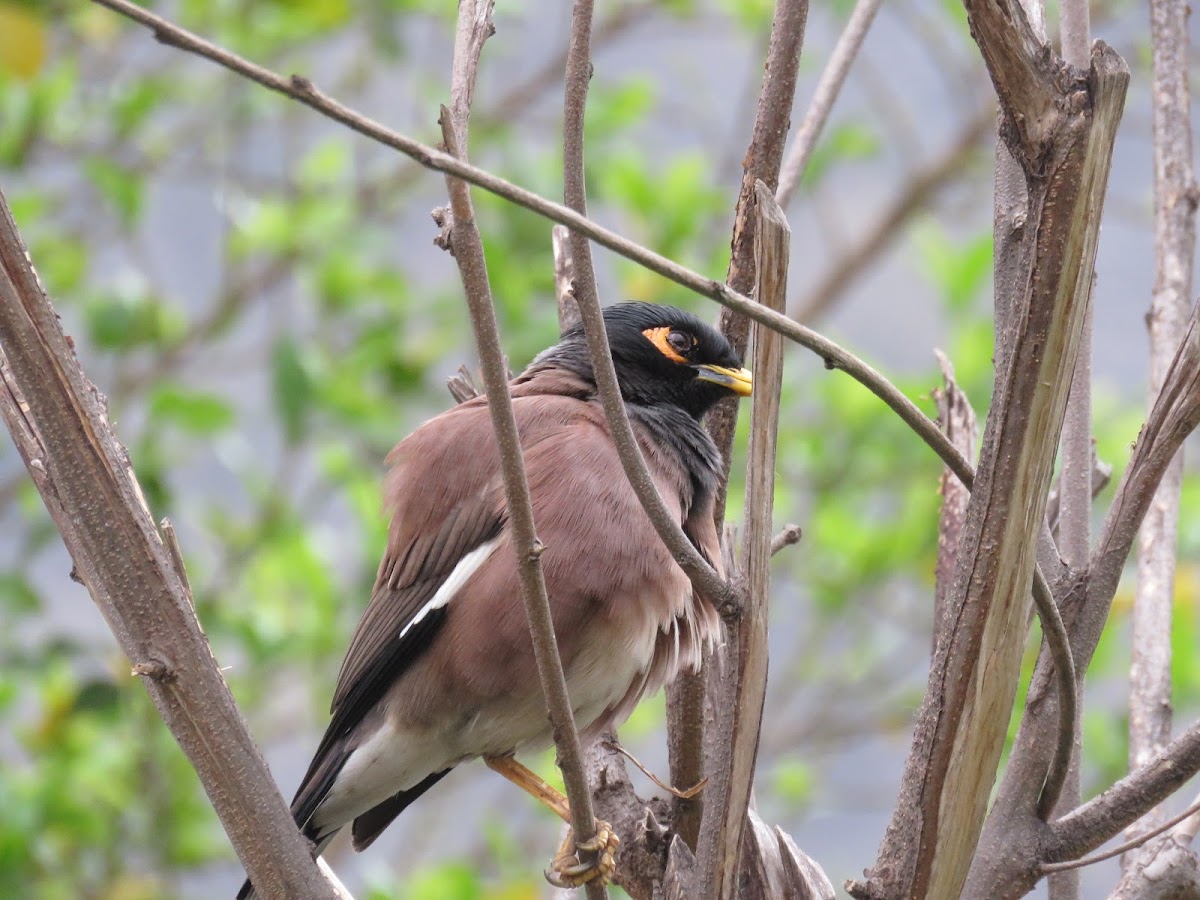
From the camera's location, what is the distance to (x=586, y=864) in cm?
179

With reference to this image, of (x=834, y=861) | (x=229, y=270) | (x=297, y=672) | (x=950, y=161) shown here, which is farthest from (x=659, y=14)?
(x=834, y=861)

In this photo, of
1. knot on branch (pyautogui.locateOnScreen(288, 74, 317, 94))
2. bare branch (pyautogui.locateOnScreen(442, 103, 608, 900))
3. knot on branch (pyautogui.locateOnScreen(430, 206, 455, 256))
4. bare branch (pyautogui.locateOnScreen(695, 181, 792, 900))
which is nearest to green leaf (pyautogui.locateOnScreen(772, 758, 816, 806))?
bare branch (pyautogui.locateOnScreen(442, 103, 608, 900))

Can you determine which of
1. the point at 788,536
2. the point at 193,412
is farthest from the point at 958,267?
the point at 788,536

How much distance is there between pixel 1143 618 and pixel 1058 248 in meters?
0.90

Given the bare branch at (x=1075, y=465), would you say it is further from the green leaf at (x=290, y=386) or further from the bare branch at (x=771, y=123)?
the green leaf at (x=290, y=386)

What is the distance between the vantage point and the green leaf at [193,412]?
3.63m

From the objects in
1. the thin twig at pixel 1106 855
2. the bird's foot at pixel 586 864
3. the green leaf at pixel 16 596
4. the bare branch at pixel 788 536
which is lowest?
the thin twig at pixel 1106 855

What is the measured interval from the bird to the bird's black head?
0.09 m

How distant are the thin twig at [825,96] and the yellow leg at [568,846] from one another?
99 cm

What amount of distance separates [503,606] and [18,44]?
1.95m

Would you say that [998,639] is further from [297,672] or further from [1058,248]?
[297,672]

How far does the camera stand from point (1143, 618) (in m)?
1.97

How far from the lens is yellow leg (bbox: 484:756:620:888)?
1.78 metres

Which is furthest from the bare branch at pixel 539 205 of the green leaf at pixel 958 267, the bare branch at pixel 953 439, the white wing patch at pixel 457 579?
the green leaf at pixel 958 267
